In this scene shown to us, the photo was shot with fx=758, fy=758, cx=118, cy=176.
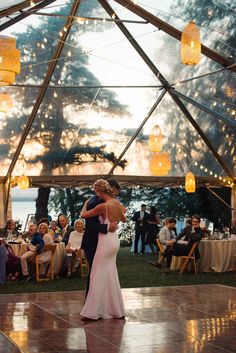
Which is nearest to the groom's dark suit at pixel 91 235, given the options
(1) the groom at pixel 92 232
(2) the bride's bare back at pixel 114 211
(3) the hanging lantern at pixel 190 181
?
(1) the groom at pixel 92 232

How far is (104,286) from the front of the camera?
877 centimetres

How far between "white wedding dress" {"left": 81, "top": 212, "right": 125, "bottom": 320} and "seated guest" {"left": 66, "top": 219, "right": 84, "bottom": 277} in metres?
5.75

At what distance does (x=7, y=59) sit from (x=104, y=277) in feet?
14.0

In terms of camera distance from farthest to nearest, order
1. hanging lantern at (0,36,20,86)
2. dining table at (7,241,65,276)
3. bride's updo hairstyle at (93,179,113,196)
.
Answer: dining table at (7,241,65,276) < hanging lantern at (0,36,20,86) < bride's updo hairstyle at (93,179,113,196)

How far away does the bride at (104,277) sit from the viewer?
28.7 ft

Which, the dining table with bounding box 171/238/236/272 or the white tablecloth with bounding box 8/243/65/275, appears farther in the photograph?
the dining table with bounding box 171/238/236/272

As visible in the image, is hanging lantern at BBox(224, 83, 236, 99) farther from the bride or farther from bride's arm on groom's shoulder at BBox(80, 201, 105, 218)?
bride's arm on groom's shoulder at BBox(80, 201, 105, 218)

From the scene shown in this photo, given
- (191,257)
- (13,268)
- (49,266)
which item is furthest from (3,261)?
(191,257)

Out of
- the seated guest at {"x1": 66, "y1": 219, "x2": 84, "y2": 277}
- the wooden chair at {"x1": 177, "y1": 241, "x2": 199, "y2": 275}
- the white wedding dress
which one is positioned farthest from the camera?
the wooden chair at {"x1": 177, "y1": 241, "x2": 199, "y2": 275}

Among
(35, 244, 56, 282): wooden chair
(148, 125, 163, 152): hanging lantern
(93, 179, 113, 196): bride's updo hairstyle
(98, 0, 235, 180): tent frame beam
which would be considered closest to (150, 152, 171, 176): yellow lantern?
(148, 125, 163, 152): hanging lantern

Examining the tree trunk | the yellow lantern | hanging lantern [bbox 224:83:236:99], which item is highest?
hanging lantern [bbox 224:83:236:99]

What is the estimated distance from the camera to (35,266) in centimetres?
1430

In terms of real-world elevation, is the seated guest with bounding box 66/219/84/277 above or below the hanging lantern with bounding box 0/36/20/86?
below

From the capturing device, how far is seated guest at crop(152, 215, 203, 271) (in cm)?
1528
